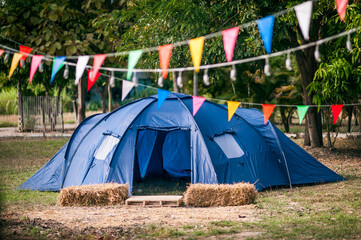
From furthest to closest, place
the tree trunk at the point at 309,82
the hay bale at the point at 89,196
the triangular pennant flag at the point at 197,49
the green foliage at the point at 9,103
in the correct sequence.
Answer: the green foliage at the point at 9,103 → the tree trunk at the point at 309,82 → the hay bale at the point at 89,196 → the triangular pennant flag at the point at 197,49

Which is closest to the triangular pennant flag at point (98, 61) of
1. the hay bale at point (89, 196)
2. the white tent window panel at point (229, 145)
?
the hay bale at point (89, 196)

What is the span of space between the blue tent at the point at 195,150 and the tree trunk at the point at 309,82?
4338 millimetres

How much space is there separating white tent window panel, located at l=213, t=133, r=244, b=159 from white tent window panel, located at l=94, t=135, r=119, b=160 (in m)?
2.06

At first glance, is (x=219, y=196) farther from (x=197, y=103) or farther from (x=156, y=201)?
(x=197, y=103)

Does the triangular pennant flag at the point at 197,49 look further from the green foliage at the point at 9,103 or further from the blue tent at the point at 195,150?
the green foliage at the point at 9,103

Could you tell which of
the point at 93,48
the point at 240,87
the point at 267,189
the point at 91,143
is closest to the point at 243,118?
the point at 267,189

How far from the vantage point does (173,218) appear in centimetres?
729

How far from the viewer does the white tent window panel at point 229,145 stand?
9602 mm

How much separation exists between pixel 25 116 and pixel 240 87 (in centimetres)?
1015

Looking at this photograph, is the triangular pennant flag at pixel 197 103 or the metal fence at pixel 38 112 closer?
the triangular pennant flag at pixel 197 103

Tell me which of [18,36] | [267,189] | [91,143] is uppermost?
[18,36]

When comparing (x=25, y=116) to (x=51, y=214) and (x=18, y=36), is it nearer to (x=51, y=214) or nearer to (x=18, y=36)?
(x=18, y=36)

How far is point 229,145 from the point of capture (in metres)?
9.75

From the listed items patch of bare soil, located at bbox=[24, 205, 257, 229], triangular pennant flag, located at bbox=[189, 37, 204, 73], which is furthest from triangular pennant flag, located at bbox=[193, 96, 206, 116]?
triangular pennant flag, located at bbox=[189, 37, 204, 73]
